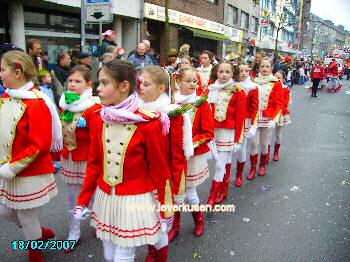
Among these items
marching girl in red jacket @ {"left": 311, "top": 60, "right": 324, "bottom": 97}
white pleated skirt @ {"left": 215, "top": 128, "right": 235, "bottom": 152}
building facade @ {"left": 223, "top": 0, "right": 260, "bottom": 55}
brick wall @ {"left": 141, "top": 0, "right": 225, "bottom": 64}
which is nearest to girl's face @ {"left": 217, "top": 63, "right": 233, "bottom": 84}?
white pleated skirt @ {"left": 215, "top": 128, "right": 235, "bottom": 152}

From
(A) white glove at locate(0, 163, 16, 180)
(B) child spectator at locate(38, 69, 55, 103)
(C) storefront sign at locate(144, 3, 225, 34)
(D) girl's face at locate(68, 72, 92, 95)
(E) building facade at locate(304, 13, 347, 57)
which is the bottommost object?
(A) white glove at locate(0, 163, 16, 180)

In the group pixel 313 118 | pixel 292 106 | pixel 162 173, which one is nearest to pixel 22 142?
pixel 162 173

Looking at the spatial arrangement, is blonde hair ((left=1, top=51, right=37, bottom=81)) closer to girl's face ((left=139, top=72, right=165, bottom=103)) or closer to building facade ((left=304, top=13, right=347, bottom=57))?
girl's face ((left=139, top=72, right=165, bottom=103))

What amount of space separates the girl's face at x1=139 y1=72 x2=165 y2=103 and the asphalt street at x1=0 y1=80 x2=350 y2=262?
166 centimetres

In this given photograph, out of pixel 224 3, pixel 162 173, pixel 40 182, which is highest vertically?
pixel 224 3

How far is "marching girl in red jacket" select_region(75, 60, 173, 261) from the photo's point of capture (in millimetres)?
2279

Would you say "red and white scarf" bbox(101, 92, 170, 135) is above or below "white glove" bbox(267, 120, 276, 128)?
above

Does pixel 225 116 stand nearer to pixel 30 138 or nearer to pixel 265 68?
pixel 265 68

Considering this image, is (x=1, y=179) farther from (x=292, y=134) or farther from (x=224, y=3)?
(x=224, y=3)

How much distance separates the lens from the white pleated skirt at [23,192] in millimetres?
2842

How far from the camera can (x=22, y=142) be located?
2.84 metres

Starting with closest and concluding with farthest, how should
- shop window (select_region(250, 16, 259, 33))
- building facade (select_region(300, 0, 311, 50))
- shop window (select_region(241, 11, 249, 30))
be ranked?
shop window (select_region(241, 11, 249, 30)) < shop window (select_region(250, 16, 259, 33)) < building facade (select_region(300, 0, 311, 50))

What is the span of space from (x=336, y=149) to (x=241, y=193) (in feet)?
13.0

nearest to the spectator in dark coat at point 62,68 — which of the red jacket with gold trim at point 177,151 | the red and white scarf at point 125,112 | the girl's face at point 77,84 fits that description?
the girl's face at point 77,84
